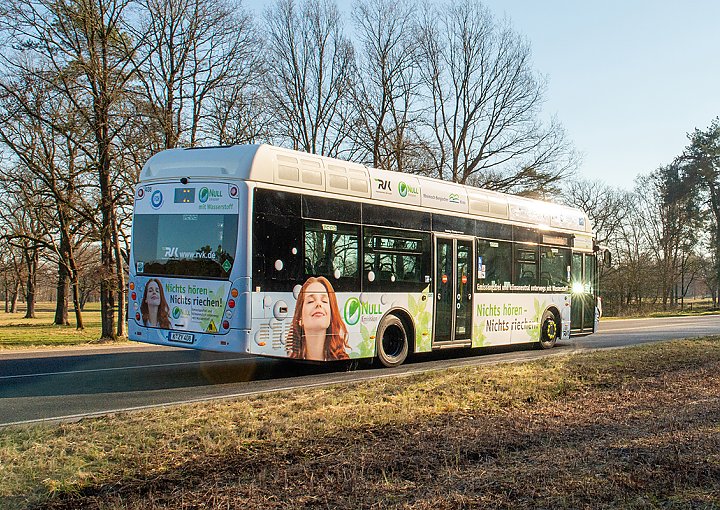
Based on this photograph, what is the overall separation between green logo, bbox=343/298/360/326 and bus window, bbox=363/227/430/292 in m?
0.41

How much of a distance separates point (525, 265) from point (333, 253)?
6.51 meters

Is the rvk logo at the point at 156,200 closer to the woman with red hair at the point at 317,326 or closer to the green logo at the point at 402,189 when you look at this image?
the woman with red hair at the point at 317,326

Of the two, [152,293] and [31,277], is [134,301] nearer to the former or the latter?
[152,293]

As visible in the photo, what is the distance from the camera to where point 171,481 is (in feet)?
16.0

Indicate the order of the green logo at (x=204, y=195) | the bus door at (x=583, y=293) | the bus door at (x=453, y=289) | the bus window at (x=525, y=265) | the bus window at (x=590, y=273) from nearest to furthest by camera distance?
1. the green logo at (x=204, y=195)
2. the bus door at (x=453, y=289)
3. the bus window at (x=525, y=265)
4. the bus door at (x=583, y=293)
5. the bus window at (x=590, y=273)

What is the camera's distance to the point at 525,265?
16250 millimetres

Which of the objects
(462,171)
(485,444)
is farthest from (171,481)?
(462,171)

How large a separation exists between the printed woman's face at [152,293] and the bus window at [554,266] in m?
9.78

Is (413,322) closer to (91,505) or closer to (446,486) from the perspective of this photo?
(446,486)

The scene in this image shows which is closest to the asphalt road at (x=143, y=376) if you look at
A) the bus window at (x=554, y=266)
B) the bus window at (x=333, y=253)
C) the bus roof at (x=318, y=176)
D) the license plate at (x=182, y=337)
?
the license plate at (x=182, y=337)

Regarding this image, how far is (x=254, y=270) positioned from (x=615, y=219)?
196 feet

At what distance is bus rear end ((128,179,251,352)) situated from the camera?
9883mm

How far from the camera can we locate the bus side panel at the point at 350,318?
10.1 metres

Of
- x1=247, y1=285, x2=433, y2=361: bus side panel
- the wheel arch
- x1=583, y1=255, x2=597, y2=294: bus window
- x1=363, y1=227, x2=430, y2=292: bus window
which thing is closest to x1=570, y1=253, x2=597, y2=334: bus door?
x1=583, y1=255, x2=597, y2=294: bus window
